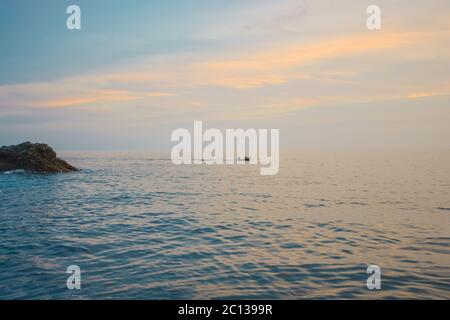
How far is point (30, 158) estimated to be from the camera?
52625 mm

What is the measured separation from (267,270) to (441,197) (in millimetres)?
24696

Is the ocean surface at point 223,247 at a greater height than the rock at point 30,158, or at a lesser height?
lesser

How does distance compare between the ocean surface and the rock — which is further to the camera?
the rock

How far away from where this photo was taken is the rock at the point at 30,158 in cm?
5256

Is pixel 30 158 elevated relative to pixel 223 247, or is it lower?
elevated

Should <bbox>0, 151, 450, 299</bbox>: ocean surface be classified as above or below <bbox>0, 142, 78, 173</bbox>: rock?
below

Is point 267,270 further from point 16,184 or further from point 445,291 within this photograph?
point 16,184

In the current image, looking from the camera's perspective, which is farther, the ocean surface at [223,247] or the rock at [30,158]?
the rock at [30,158]

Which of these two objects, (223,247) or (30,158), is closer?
(223,247)

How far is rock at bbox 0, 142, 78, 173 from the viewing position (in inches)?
2069

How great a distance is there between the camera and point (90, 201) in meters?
28.3

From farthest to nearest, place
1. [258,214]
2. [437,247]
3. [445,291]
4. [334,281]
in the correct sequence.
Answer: [258,214] → [437,247] → [334,281] → [445,291]
